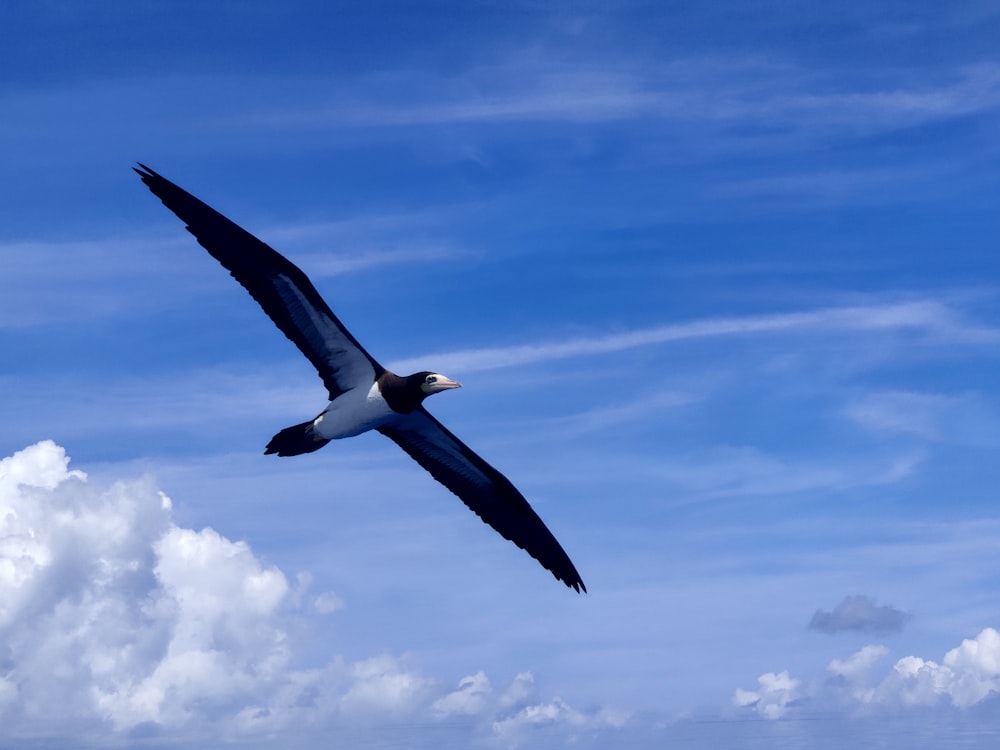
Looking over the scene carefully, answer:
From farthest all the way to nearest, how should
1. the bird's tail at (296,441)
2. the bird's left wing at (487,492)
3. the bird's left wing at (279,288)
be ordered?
the bird's left wing at (487,492) → the bird's tail at (296,441) → the bird's left wing at (279,288)

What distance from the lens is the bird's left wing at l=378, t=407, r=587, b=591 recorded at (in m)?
36.1

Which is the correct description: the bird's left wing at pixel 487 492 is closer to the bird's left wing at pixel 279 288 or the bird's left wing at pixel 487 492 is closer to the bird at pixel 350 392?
the bird at pixel 350 392

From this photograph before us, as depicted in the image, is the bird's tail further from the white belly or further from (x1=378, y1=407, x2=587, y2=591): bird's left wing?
(x1=378, y1=407, x2=587, y2=591): bird's left wing

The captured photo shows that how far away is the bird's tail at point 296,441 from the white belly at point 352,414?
188 mm

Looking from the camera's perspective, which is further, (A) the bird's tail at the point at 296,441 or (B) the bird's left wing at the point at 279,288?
(A) the bird's tail at the point at 296,441

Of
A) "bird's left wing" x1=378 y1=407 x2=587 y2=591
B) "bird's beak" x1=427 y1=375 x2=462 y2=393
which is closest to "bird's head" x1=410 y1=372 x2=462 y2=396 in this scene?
"bird's beak" x1=427 y1=375 x2=462 y2=393

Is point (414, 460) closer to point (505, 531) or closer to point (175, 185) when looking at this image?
point (505, 531)

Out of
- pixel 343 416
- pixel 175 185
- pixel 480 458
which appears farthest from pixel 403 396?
pixel 175 185

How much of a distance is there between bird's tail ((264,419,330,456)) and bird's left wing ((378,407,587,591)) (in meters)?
3.48

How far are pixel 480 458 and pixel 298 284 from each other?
812 centimetres

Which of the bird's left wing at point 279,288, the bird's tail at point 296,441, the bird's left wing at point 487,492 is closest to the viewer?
the bird's left wing at point 279,288

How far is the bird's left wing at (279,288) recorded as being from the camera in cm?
3102

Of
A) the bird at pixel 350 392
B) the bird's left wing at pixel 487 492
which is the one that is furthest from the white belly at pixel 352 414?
the bird's left wing at pixel 487 492

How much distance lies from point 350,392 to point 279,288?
12.1 ft
